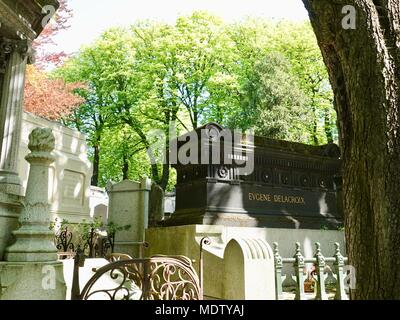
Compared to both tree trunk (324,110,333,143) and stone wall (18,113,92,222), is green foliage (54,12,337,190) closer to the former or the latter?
tree trunk (324,110,333,143)

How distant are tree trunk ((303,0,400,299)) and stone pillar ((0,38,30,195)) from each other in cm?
540

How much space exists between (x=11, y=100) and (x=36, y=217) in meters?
3.48

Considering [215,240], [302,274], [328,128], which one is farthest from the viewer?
[328,128]

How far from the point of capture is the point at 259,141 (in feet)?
33.9

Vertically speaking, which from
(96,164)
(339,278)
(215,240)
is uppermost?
(96,164)

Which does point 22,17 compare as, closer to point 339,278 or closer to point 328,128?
point 339,278

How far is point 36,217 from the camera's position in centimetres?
420

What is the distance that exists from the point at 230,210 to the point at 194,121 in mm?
15874

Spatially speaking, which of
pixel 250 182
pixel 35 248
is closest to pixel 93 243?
pixel 250 182

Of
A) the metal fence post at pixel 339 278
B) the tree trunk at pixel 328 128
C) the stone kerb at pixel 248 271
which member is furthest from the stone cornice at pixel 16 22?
the tree trunk at pixel 328 128

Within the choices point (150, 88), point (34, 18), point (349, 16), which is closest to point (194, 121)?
point (150, 88)

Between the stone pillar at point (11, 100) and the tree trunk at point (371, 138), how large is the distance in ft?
17.7

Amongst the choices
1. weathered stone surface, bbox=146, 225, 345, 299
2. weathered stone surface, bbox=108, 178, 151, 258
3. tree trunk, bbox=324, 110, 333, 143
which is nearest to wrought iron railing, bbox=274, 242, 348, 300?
weathered stone surface, bbox=146, 225, 345, 299
